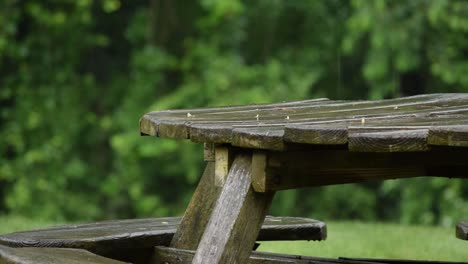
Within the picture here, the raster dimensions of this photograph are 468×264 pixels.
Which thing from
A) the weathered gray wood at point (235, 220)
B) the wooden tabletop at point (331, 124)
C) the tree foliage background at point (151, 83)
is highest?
the wooden tabletop at point (331, 124)

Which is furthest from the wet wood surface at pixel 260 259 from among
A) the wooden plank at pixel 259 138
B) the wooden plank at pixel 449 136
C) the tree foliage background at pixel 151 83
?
the tree foliage background at pixel 151 83

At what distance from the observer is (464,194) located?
13250 mm

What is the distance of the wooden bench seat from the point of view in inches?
150

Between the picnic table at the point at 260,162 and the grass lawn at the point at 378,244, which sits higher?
the picnic table at the point at 260,162

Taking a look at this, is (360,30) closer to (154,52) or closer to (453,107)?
(154,52)

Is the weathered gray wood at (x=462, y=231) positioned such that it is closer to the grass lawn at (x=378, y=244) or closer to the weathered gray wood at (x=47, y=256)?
the weathered gray wood at (x=47, y=256)

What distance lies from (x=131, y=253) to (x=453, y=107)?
1193mm

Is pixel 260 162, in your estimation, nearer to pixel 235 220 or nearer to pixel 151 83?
pixel 235 220

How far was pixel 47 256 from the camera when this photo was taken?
11.3 ft

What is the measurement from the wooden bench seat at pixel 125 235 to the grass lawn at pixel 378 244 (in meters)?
1.74

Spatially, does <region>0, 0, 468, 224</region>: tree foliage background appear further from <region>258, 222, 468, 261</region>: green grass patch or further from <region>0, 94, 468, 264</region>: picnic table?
<region>0, 94, 468, 264</region>: picnic table

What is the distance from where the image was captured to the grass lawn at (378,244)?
6.29m

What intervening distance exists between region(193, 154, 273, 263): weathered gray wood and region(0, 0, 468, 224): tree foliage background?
31.1 feet

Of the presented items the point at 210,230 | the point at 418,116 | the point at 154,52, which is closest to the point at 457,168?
the point at 418,116
